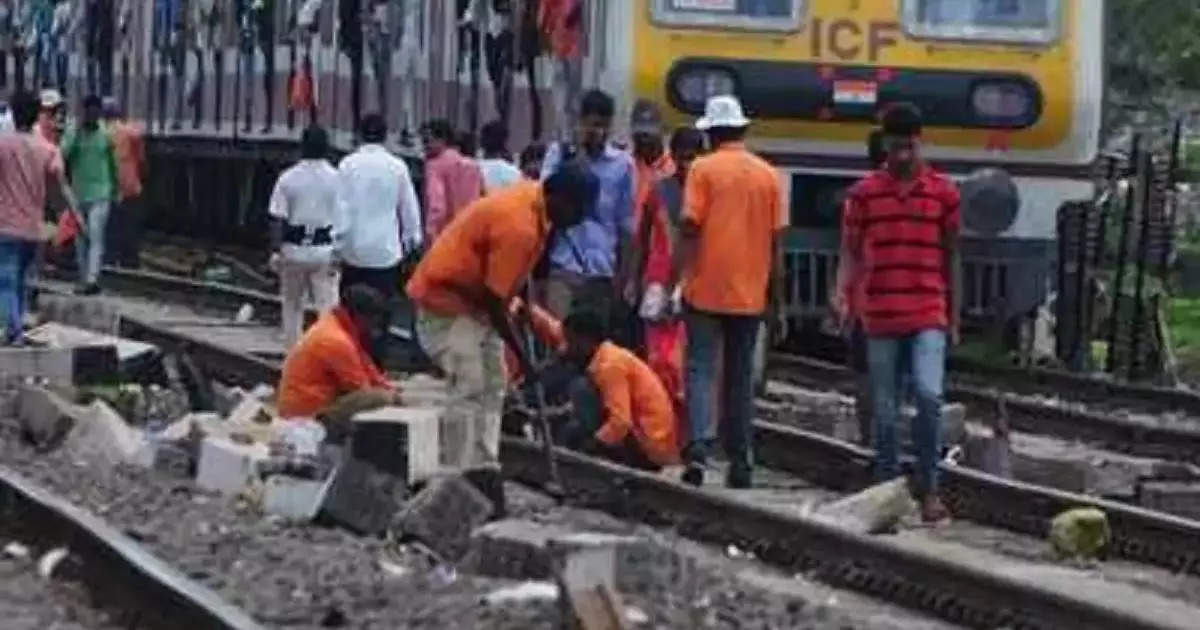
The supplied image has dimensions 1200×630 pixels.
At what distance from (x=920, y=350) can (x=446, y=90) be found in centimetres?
1003

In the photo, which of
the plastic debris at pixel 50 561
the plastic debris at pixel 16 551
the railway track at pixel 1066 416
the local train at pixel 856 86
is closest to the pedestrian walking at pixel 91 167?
the local train at pixel 856 86

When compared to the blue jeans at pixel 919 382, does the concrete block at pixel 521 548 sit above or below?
below

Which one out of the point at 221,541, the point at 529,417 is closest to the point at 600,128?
the point at 529,417

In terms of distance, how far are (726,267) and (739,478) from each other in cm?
104

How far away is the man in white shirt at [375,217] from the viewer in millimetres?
16500

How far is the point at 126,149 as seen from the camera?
25.7 meters

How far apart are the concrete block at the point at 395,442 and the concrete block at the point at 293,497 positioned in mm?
298

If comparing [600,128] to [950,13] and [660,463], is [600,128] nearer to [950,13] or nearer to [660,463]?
[660,463]

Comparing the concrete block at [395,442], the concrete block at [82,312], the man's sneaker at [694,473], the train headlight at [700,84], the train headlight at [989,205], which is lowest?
the concrete block at [82,312]

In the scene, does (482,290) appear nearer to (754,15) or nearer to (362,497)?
(362,497)

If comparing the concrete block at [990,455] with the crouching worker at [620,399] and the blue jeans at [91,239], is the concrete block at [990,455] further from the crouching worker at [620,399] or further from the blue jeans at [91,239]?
the blue jeans at [91,239]

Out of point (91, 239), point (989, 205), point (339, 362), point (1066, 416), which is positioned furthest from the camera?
point (91, 239)

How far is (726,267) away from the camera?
41.8 ft

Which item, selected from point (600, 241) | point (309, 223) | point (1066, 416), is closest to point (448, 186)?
point (309, 223)
